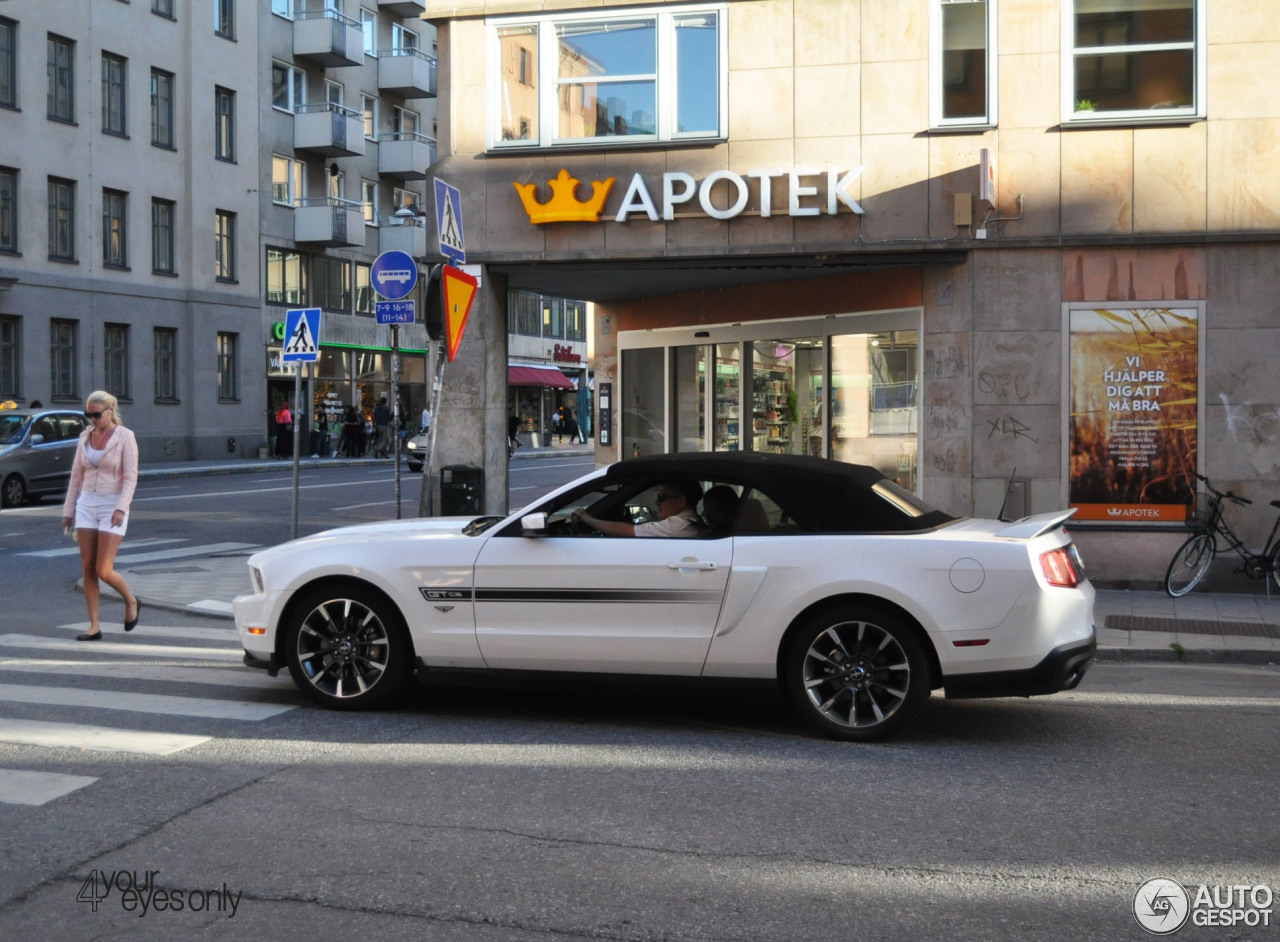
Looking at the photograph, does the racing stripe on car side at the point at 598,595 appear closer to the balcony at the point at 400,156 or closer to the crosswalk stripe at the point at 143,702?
the crosswalk stripe at the point at 143,702

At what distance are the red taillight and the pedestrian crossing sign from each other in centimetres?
1000

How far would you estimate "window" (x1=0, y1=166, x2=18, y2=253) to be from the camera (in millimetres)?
35062

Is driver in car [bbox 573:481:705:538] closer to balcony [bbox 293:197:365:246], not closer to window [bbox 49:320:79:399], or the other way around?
window [bbox 49:320:79:399]

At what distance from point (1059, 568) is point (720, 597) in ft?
5.56

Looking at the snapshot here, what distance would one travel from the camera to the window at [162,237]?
40.4 meters

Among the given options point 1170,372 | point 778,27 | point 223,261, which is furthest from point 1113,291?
point 223,261

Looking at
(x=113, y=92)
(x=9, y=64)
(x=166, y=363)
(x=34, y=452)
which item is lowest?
(x=34, y=452)

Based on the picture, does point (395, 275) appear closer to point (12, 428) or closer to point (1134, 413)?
point (1134, 413)

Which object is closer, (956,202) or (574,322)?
(956,202)

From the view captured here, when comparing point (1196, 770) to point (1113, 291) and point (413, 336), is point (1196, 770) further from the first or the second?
point (413, 336)

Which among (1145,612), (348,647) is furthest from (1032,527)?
(1145,612)

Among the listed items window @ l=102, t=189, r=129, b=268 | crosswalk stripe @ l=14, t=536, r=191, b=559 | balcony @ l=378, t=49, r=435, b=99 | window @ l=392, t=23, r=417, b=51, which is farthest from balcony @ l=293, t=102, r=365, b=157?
crosswalk stripe @ l=14, t=536, r=191, b=559

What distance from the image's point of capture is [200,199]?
4184 cm

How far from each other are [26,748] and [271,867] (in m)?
2.39
